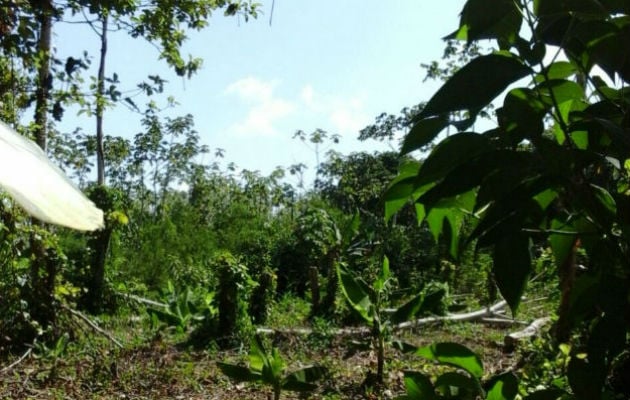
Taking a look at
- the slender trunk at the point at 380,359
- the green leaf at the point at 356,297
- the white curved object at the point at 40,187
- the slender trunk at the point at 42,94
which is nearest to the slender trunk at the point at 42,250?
the slender trunk at the point at 42,94

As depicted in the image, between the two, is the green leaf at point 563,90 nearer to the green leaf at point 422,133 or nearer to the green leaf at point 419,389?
the green leaf at point 422,133

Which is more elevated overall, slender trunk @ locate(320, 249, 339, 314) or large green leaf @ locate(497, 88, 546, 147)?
large green leaf @ locate(497, 88, 546, 147)

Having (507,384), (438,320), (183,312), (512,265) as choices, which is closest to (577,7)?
(512,265)

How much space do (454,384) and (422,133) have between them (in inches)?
23.6

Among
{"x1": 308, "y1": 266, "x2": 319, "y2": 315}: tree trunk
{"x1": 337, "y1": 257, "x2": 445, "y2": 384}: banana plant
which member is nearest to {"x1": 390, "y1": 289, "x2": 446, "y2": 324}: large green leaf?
{"x1": 337, "y1": 257, "x2": 445, "y2": 384}: banana plant

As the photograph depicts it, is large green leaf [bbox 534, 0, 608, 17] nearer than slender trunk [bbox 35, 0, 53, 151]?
Yes

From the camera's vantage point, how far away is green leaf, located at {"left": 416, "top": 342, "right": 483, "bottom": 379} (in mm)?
1271

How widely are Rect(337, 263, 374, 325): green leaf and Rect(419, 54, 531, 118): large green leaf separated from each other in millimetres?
3296

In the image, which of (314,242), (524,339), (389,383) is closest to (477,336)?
(524,339)

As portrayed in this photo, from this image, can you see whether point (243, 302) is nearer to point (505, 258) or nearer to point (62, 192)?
point (505, 258)

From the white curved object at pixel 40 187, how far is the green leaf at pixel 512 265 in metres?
0.65

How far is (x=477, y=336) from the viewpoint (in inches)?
229

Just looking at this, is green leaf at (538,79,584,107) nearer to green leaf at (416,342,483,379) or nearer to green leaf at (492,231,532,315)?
green leaf at (492,231,532,315)

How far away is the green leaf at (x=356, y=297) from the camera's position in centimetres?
401
